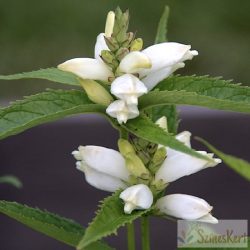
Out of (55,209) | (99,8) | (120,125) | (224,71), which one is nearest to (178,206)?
(120,125)

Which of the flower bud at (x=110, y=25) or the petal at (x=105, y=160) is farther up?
the flower bud at (x=110, y=25)

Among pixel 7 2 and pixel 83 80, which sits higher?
pixel 7 2

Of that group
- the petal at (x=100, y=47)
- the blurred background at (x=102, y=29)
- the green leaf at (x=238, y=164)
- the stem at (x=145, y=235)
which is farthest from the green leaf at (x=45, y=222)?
the blurred background at (x=102, y=29)

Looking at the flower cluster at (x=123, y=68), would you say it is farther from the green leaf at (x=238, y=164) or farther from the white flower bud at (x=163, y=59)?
the green leaf at (x=238, y=164)

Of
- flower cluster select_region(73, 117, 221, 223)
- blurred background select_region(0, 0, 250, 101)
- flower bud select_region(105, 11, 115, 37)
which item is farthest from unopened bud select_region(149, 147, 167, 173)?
blurred background select_region(0, 0, 250, 101)

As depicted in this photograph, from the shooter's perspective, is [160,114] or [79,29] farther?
[79,29]

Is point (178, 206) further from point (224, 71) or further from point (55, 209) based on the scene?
point (224, 71)
